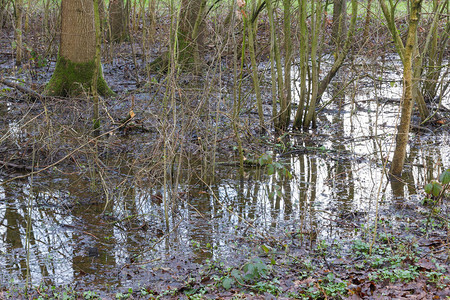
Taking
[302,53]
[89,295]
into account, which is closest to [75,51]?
[302,53]

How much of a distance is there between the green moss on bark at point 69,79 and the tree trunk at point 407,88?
22.2 feet

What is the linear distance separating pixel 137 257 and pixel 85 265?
0.51 meters

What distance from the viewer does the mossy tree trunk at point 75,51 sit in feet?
33.8

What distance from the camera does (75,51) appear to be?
1053cm

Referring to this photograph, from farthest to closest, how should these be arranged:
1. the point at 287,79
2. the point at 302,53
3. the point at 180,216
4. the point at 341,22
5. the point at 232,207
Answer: the point at 341,22 < the point at 287,79 < the point at 302,53 < the point at 232,207 < the point at 180,216

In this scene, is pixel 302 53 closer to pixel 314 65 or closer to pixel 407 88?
pixel 314 65

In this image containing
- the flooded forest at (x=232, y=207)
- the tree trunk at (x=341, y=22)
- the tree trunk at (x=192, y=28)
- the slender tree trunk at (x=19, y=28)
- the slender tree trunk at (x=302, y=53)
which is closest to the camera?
the flooded forest at (x=232, y=207)

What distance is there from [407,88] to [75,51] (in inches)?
296

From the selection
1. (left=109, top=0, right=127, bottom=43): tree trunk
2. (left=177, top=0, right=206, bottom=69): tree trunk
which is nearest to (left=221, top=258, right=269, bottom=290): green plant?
(left=177, top=0, right=206, bottom=69): tree trunk

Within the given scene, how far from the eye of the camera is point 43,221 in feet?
18.2

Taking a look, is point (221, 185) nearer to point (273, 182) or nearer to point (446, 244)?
point (273, 182)

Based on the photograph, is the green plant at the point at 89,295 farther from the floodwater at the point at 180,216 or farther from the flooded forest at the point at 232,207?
the floodwater at the point at 180,216

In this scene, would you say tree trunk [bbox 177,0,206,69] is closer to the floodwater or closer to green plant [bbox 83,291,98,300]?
the floodwater

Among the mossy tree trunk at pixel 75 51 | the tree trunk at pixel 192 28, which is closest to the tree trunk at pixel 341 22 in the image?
the tree trunk at pixel 192 28
